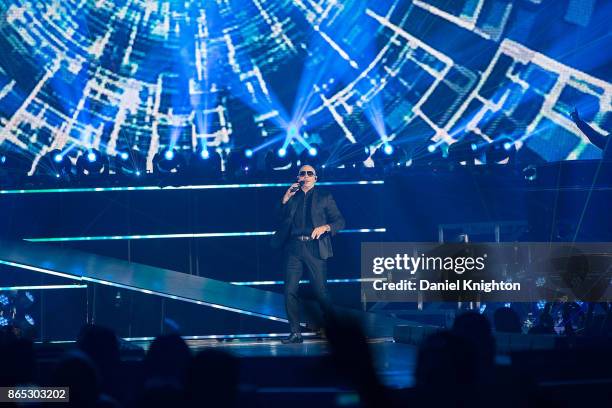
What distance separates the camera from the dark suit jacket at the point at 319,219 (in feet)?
28.1

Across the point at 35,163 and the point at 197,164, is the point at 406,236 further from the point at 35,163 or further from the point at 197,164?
the point at 35,163

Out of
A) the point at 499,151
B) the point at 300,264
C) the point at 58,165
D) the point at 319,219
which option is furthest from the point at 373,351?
the point at 58,165

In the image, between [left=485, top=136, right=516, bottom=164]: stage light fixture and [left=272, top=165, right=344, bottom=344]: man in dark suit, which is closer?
[left=272, top=165, right=344, bottom=344]: man in dark suit

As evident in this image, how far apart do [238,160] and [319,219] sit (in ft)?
8.92

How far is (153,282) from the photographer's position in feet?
26.3

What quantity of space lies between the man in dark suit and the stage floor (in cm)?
42

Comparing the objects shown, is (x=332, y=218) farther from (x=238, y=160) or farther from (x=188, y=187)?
(x=188, y=187)

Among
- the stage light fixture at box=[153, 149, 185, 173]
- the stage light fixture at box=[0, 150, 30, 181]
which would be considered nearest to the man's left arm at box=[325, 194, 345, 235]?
the stage light fixture at box=[153, 149, 185, 173]

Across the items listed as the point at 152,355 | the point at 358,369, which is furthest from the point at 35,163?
the point at 358,369

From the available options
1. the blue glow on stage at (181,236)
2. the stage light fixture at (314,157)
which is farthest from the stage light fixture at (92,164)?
the stage light fixture at (314,157)

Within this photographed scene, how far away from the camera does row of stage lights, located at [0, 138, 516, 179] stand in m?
11.0

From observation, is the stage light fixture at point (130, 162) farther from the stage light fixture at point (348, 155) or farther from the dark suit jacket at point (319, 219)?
the dark suit jacket at point (319, 219)

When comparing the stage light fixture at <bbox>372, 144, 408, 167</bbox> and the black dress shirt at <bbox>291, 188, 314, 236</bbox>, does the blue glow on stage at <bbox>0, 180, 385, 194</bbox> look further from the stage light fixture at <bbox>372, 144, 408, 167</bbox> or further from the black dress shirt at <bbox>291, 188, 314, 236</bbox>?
the black dress shirt at <bbox>291, 188, 314, 236</bbox>

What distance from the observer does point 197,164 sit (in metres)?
11.0
